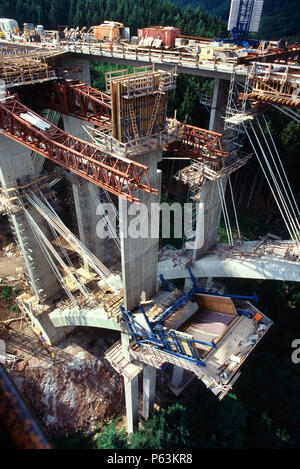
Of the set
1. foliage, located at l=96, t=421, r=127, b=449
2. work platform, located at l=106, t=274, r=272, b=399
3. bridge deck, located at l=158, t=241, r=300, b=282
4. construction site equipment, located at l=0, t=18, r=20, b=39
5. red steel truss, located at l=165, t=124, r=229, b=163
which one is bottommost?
foliage, located at l=96, t=421, r=127, b=449

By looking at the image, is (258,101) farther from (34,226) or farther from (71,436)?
(71,436)

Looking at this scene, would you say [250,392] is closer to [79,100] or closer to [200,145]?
[200,145]

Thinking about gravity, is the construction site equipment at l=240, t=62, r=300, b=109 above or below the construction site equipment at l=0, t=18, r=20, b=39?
below

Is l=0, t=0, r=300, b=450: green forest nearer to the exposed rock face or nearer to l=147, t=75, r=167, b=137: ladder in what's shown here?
the exposed rock face

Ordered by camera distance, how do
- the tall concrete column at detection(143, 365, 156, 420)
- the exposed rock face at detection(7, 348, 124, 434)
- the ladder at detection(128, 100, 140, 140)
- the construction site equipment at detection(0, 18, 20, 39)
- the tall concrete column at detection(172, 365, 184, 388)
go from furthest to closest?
the construction site equipment at detection(0, 18, 20, 39) < the tall concrete column at detection(172, 365, 184, 388) < the exposed rock face at detection(7, 348, 124, 434) < the tall concrete column at detection(143, 365, 156, 420) < the ladder at detection(128, 100, 140, 140)

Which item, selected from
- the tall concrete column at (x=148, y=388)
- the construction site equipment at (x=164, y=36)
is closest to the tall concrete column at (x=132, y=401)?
the tall concrete column at (x=148, y=388)

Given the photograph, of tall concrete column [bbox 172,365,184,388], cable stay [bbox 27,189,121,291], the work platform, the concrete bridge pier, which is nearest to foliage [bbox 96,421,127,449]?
the work platform
